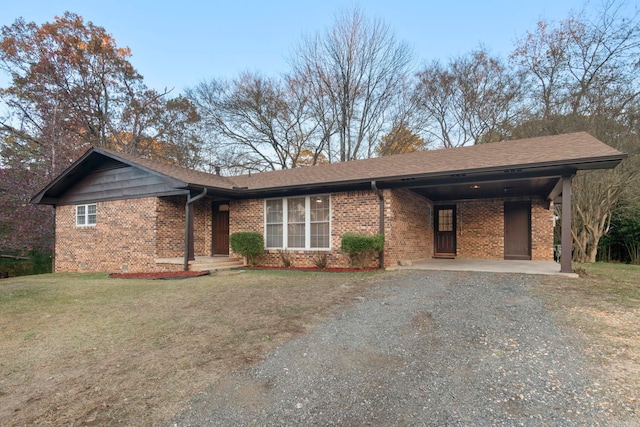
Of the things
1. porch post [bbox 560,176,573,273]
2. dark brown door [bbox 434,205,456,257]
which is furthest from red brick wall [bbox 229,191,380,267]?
dark brown door [bbox 434,205,456,257]

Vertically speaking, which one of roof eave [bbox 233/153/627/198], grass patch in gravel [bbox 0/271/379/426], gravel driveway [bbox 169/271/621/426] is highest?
roof eave [bbox 233/153/627/198]

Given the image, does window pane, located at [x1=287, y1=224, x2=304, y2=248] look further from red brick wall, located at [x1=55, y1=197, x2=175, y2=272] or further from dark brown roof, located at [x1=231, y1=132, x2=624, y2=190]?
red brick wall, located at [x1=55, y1=197, x2=175, y2=272]

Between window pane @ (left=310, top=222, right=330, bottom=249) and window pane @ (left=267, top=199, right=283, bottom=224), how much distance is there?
1.26 m

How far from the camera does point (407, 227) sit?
10.6 m

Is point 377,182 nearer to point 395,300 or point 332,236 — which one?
point 332,236

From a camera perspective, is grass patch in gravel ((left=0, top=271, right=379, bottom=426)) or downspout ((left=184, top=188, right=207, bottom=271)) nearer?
grass patch in gravel ((left=0, top=271, right=379, bottom=426))

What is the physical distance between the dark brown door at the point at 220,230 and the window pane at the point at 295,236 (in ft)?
8.96

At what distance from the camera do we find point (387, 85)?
71.3 ft

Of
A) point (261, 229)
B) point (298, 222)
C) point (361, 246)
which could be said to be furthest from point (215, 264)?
point (361, 246)

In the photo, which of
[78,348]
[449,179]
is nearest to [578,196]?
[449,179]

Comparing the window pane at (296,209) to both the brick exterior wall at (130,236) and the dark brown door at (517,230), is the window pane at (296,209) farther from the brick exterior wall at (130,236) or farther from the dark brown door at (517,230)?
the dark brown door at (517,230)

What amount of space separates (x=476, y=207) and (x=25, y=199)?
19.6 m

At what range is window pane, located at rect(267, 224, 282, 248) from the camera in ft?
35.6

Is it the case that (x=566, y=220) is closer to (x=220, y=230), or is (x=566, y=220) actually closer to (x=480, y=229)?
(x=480, y=229)
